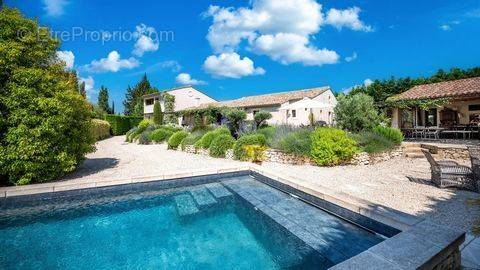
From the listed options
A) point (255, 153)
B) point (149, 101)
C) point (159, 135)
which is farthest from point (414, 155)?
point (149, 101)

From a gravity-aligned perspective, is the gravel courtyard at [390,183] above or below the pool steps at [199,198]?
above

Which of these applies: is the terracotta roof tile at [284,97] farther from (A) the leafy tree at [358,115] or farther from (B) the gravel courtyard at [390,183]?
(B) the gravel courtyard at [390,183]

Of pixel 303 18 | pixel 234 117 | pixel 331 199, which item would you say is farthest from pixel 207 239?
A: pixel 303 18

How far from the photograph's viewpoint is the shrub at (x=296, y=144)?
10084mm

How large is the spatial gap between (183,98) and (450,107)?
31790 mm

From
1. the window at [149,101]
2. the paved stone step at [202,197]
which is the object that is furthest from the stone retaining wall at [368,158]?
the window at [149,101]

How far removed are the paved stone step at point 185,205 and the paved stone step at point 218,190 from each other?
2.28 feet

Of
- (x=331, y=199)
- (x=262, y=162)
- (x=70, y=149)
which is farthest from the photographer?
(x=262, y=162)

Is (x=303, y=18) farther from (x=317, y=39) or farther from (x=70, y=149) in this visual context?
(x=70, y=149)

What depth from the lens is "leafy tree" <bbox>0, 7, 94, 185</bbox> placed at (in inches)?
272

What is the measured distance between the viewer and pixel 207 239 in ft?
15.0

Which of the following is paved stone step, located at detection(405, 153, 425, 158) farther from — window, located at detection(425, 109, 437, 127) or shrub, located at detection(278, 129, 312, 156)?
window, located at detection(425, 109, 437, 127)

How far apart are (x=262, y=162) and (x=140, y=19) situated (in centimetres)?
1200

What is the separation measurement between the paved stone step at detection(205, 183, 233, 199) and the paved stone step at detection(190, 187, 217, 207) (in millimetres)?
148
